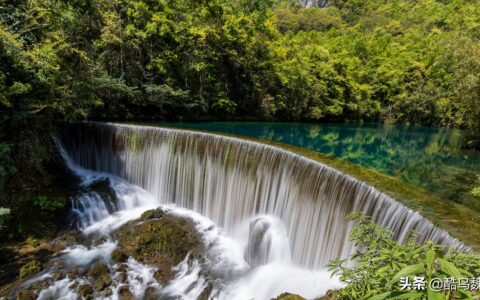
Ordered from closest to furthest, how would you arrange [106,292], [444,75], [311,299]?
[311,299] → [106,292] → [444,75]

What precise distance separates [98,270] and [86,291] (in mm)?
723

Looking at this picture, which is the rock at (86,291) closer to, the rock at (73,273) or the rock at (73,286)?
the rock at (73,286)

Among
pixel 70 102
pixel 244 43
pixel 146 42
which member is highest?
pixel 244 43

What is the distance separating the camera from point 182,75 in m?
22.3

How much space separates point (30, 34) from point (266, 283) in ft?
36.4

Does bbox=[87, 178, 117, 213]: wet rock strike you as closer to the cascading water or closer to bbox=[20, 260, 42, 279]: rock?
the cascading water

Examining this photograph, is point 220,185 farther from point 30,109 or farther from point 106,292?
point 30,109

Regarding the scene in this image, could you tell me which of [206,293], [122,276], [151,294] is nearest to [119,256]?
[122,276]

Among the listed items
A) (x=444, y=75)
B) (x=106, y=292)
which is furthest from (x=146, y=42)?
(x=444, y=75)

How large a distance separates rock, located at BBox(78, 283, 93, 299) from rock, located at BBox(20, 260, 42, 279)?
1.50 meters

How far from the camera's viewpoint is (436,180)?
11719 millimetres

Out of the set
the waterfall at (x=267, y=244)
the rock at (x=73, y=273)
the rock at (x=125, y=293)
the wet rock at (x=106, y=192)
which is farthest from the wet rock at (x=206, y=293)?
the wet rock at (x=106, y=192)

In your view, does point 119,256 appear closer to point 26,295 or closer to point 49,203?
point 26,295

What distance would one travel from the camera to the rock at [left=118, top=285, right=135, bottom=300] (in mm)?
6930
